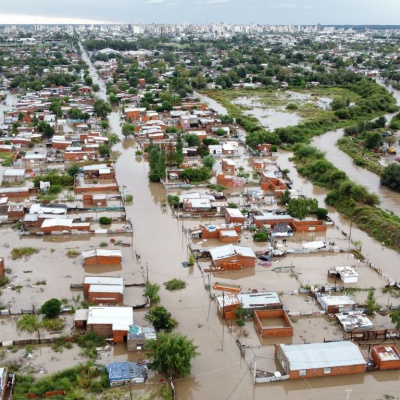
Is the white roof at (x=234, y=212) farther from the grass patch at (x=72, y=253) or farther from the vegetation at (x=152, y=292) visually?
the grass patch at (x=72, y=253)

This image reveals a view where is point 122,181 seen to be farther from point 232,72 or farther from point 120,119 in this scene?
point 232,72

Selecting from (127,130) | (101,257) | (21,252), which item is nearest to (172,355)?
(101,257)

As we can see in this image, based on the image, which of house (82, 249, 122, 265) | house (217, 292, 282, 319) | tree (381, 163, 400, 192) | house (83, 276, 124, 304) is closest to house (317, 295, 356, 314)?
house (217, 292, 282, 319)

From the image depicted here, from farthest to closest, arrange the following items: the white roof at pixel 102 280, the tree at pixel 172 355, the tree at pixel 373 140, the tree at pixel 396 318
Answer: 1. the tree at pixel 373 140
2. the white roof at pixel 102 280
3. the tree at pixel 396 318
4. the tree at pixel 172 355

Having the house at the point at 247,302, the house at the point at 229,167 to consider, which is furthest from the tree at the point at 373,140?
the house at the point at 247,302

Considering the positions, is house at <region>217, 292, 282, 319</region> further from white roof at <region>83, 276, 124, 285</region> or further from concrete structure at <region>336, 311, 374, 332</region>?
white roof at <region>83, 276, 124, 285</region>

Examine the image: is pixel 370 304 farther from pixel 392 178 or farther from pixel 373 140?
pixel 373 140
